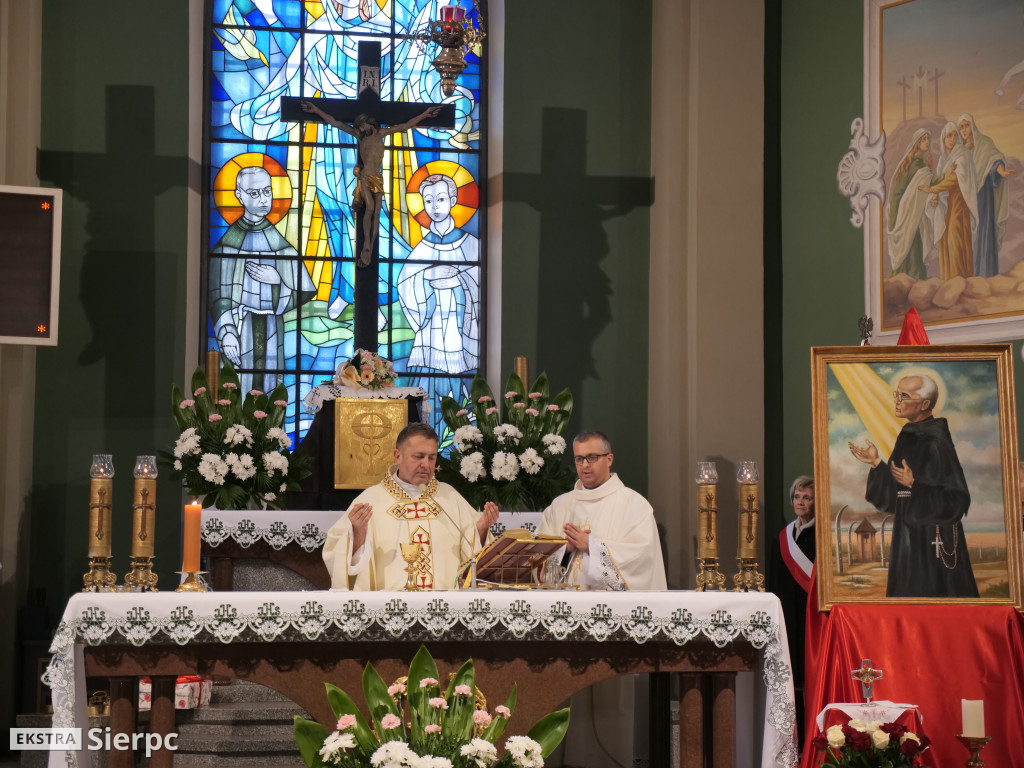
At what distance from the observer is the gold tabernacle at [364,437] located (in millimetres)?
8055

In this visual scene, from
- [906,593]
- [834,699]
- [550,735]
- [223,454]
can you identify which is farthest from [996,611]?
[223,454]

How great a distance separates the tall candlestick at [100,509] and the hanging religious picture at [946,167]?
16.6ft

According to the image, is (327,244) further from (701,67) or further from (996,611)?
(996,611)

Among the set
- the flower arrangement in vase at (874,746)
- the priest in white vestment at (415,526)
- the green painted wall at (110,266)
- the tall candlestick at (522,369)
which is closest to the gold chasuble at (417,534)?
the priest in white vestment at (415,526)

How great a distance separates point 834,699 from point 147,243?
5.68 meters

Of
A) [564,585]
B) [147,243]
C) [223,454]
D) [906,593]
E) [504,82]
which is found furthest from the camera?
[504,82]

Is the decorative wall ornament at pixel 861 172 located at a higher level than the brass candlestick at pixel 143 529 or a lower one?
higher

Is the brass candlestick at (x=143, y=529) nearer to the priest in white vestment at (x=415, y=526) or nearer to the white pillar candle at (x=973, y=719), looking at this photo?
the priest in white vestment at (x=415, y=526)

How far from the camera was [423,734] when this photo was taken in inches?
152

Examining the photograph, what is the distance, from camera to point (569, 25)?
10039 millimetres

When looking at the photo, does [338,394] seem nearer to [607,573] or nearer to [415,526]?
[415,526]

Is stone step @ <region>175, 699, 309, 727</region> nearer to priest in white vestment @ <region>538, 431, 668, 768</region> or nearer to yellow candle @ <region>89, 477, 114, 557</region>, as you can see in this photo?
priest in white vestment @ <region>538, 431, 668, 768</region>

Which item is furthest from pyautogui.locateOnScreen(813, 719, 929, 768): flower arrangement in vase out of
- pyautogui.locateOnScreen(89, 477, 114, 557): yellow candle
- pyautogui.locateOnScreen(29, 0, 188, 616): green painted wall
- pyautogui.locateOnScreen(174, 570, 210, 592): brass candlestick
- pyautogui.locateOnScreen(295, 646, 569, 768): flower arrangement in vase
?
pyautogui.locateOnScreen(29, 0, 188, 616): green painted wall

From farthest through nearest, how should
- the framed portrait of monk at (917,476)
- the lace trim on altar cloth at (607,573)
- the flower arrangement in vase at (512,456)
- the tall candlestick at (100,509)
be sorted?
the flower arrangement in vase at (512,456)
the framed portrait of monk at (917,476)
the lace trim on altar cloth at (607,573)
the tall candlestick at (100,509)
